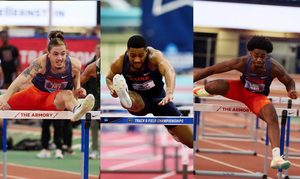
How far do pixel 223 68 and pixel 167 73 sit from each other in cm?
103

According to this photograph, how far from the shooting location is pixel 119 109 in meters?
A: 4.84

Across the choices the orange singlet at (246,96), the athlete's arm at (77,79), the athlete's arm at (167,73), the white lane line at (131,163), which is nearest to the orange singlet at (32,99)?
the athlete's arm at (77,79)

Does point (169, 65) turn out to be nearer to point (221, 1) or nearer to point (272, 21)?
point (272, 21)

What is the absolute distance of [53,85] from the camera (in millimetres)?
4910

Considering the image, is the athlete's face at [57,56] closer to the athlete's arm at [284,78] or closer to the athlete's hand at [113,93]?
the athlete's hand at [113,93]

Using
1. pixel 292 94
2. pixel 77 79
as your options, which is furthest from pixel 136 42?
pixel 292 94

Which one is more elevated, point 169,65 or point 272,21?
point 272,21

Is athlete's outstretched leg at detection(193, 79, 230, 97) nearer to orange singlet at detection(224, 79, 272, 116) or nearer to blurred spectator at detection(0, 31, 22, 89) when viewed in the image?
orange singlet at detection(224, 79, 272, 116)

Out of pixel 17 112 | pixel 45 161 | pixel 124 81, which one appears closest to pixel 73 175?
pixel 45 161

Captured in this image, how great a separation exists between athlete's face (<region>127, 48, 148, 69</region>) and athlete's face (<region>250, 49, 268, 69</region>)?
1.44m

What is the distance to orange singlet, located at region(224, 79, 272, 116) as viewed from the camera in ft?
16.7

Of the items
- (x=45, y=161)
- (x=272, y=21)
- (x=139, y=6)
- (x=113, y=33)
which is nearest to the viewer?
(x=113, y=33)

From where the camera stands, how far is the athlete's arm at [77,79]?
15.9ft

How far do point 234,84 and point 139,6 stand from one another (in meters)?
1.69
